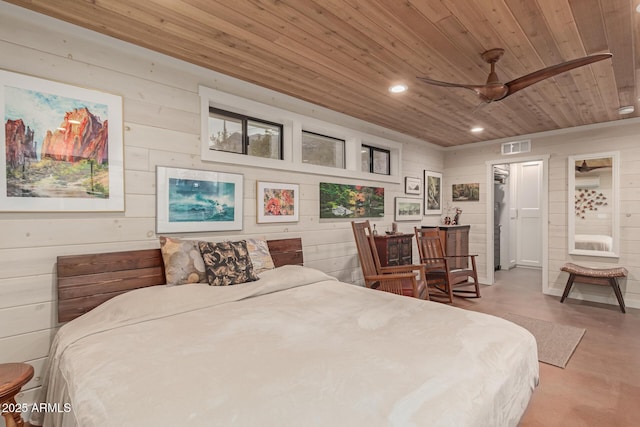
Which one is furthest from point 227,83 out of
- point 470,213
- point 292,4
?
point 470,213

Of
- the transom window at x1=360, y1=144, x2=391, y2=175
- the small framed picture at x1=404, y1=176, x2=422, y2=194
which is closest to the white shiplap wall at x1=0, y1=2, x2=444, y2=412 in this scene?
the transom window at x1=360, y1=144, x2=391, y2=175

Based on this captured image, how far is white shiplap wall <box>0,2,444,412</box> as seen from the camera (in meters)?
1.90

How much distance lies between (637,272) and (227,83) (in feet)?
18.5

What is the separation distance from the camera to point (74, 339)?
5.03ft

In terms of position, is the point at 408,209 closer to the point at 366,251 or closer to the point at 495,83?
the point at 366,251

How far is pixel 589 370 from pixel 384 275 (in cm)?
181

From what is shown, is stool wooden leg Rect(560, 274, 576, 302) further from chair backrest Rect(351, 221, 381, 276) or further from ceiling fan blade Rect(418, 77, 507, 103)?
ceiling fan blade Rect(418, 77, 507, 103)

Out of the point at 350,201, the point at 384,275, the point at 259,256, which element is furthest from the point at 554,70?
the point at 259,256

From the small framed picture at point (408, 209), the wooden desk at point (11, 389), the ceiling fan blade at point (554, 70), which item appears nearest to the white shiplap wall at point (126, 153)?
the wooden desk at point (11, 389)

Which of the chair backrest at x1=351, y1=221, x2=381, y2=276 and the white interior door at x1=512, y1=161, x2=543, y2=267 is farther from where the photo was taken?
the white interior door at x1=512, y1=161, x2=543, y2=267

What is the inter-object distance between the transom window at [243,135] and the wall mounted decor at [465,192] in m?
3.92

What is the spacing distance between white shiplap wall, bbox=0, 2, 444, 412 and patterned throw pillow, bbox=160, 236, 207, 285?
200mm

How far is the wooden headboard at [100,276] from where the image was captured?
198 cm

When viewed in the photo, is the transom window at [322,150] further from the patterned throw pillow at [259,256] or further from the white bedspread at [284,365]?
the white bedspread at [284,365]
